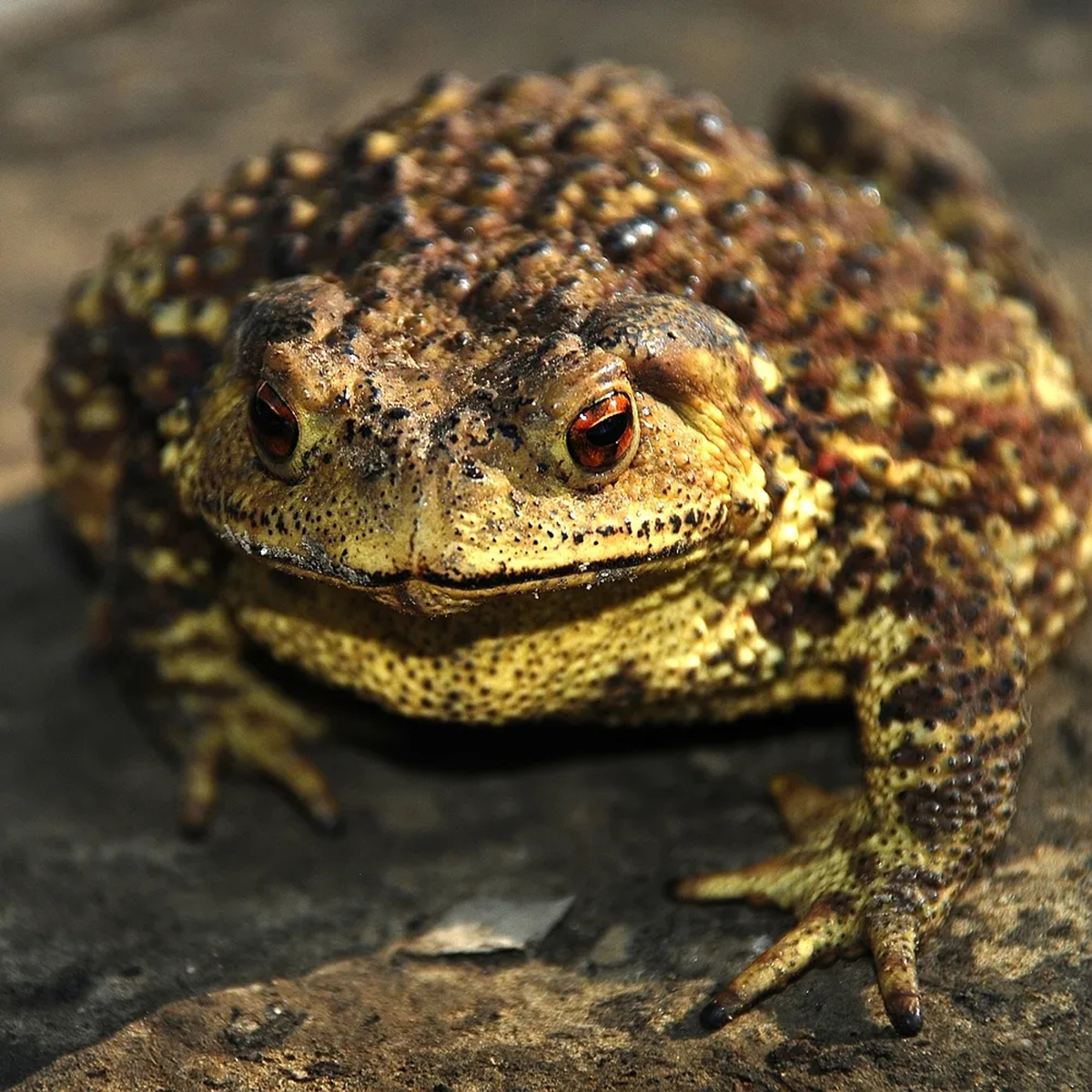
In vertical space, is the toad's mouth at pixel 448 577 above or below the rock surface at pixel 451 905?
above

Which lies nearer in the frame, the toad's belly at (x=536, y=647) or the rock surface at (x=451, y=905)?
the rock surface at (x=451, y=905)

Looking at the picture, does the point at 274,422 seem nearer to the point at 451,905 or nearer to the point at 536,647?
the point at 536,647

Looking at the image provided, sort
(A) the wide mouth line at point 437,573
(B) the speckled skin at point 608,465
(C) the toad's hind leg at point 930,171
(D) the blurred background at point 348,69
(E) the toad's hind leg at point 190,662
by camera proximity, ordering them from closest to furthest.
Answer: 1. (A) the wide mouth line at point 437,573
2. (B) the speckled skin at point 608,465
3. (E) the toad's hind leg at point 190,662
4. (C) the toad's hind leg at point 930,171
5. (D) the blurred background at point 348,69

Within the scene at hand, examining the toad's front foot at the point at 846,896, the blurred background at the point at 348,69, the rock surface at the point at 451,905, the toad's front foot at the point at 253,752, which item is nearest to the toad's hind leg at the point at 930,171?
the rock surface at the point at 451,905

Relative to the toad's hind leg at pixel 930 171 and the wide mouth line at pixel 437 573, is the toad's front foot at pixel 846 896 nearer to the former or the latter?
the wide mouth line at pixel 437 573

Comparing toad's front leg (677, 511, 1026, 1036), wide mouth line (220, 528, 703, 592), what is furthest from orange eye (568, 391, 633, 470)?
toad's front leg (677, 511, 1026, 1036)

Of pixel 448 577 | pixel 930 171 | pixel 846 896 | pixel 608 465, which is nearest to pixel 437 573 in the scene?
pixel 448 577
